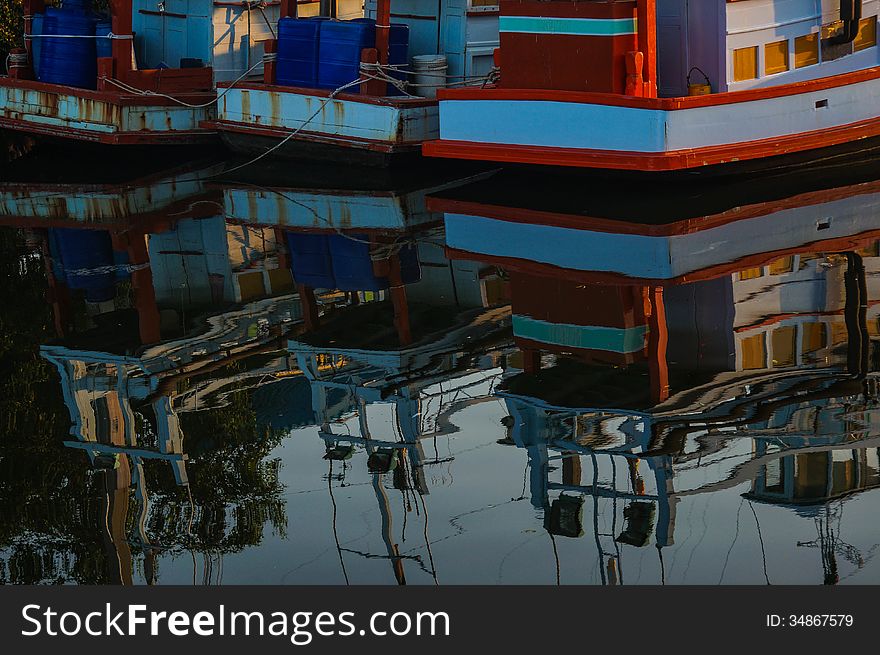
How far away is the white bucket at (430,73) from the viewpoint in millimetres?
18562

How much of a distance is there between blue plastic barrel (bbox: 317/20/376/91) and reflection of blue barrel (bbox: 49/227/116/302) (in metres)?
4.31

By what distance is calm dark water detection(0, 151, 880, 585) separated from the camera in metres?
7.38

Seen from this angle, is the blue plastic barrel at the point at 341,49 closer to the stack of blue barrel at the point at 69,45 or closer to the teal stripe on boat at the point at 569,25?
the teal stripe on boat at the point at 569,25

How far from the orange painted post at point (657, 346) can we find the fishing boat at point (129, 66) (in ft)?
30.4

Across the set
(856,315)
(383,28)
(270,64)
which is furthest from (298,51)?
(856,315)

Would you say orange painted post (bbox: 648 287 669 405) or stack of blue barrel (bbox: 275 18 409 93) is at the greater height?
stack of blue barrel (bbox: 275 18 409 93)

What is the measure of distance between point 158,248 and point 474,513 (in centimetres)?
769

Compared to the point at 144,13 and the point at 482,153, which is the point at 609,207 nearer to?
the point at 482,153

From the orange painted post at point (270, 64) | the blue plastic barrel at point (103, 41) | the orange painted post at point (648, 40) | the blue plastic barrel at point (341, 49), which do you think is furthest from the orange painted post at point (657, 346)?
the blue plastic barrel at point (103, 41)

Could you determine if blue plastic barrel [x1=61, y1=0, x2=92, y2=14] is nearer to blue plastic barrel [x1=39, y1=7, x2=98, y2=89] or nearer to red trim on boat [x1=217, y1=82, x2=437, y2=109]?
blue plastic barrel [x1=39, y1=7, x2=98, y2=89]

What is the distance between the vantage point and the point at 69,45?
20.4m

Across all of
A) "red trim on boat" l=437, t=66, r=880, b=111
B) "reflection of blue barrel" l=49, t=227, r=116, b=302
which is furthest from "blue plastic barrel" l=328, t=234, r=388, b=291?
"red trim on boat" l=437, t=66, r=880, b=111

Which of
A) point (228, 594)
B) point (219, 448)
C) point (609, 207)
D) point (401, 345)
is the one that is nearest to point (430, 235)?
point (609, 207)

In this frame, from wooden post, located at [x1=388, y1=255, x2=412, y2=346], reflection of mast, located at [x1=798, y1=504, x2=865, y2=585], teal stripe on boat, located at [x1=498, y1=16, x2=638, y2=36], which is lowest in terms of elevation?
reflection of mast, located at [x1=798, y1=504, x2=865, y2=585]
